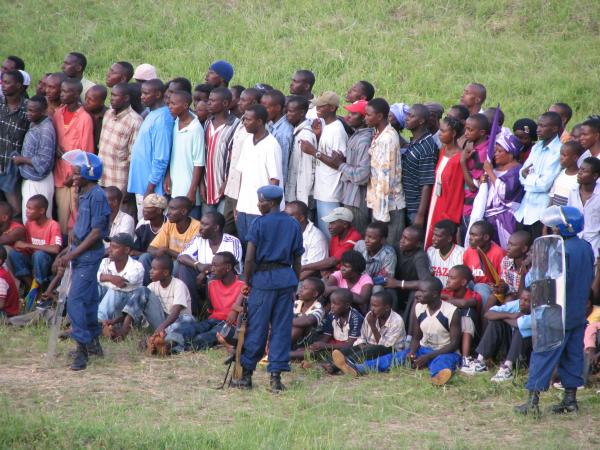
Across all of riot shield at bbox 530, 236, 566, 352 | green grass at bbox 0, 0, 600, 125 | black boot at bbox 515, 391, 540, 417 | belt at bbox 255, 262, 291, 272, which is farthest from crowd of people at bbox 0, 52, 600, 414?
green grass at bbox 0, 0, 600, 125

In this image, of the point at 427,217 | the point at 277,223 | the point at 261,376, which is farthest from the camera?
the point at 427,217

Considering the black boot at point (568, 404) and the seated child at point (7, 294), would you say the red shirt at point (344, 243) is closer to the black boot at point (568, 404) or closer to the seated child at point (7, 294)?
the black boot at point (568, 404)

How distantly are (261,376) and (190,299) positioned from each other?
1.65 m

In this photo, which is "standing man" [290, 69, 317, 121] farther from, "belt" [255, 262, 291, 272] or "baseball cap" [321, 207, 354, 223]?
"belt" [255, 262, 291, 272]

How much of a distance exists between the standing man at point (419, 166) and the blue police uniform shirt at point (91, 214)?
3054 mm

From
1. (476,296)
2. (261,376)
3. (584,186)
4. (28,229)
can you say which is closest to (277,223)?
(261,376)

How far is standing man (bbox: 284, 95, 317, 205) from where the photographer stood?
11406 mm

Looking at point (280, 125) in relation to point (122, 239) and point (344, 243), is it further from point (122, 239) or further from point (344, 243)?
point (122, 239)

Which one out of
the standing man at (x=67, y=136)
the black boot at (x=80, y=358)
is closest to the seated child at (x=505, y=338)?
the black boot at (x=80, y=358)

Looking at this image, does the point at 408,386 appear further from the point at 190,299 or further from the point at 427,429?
the point at 190,299

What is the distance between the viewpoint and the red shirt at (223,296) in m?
11.1

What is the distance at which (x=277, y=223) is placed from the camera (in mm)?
9211

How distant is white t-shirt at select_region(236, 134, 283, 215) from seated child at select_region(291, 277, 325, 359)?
1.16 meters

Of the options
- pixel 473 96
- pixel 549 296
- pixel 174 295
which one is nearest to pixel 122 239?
pixel 174 295
